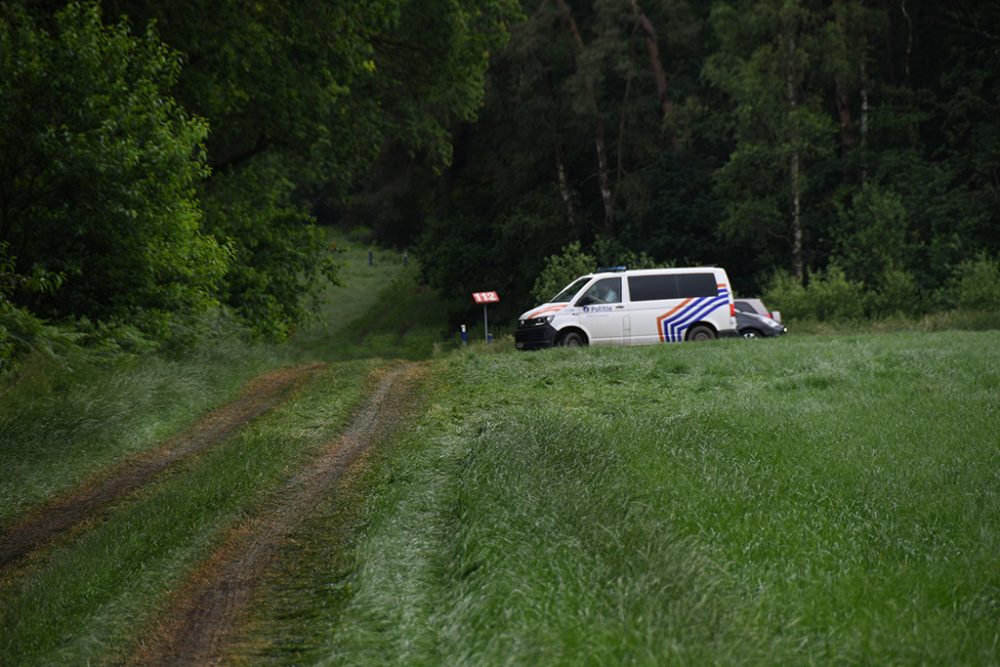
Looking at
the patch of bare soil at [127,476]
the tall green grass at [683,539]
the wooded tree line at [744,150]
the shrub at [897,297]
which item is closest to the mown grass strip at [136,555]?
the patch of bare soil at [127,476]

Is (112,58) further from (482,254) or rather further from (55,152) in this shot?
(482,254)

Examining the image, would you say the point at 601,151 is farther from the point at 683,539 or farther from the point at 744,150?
the point at 683,539

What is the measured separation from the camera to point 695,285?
23672 mm

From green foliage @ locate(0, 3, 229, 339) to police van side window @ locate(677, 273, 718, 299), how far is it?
43.9 ft

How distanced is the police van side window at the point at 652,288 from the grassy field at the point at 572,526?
9183 mm

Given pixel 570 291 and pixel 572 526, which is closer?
pixel 572 526

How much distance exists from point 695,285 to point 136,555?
18014mm

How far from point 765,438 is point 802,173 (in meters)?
30.9

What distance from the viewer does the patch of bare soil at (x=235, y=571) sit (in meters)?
5.84

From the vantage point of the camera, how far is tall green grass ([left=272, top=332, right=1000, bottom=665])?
15.7 feet

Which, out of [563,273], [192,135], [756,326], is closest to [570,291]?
[756,326]

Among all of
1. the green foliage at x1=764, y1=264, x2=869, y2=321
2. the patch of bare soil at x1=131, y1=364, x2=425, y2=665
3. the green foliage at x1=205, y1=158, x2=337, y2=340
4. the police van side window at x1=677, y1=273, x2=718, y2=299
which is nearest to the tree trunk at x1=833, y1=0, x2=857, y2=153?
the green foliage at x1=764, y1=264, x2=869, y2=321

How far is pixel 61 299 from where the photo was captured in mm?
12664

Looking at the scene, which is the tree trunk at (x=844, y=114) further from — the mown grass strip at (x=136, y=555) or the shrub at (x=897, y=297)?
the mown grass strip at (x=136, y=555)
